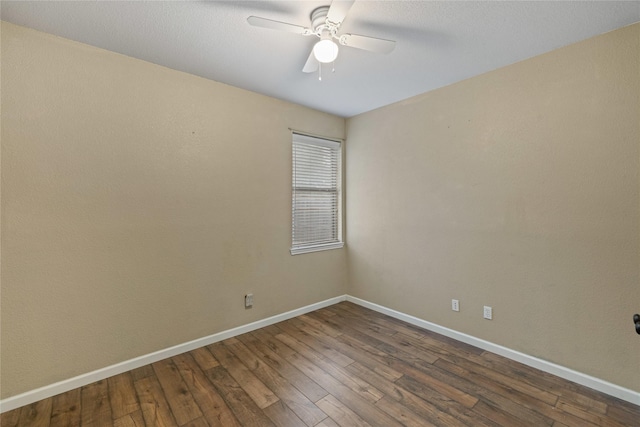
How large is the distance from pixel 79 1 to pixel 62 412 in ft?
8.33

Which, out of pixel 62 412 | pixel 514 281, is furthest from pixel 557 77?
pixel 62 412

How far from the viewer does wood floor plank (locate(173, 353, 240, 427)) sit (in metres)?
1.72

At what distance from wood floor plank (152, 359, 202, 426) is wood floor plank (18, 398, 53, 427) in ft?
2.00

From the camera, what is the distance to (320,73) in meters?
2.40

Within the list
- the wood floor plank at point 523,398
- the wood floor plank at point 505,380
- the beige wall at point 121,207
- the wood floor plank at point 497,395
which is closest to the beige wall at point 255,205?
the beige wall at point 121,207

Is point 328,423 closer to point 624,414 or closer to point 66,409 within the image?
point 66,409

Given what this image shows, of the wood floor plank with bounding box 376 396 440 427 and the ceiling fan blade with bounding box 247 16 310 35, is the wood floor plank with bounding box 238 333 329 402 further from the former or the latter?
the ceiling fan blade with bounding box 247 16 310 35

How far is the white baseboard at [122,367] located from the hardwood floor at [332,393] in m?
0.05

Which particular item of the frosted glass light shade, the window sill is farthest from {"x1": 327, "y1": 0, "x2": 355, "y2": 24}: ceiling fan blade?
the window sill

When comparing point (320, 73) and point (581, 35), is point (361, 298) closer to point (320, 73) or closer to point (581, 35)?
point (320, 73)

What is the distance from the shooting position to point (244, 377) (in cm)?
212

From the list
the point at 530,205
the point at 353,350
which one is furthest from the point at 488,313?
the point at 353,350

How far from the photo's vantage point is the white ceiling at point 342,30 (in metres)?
1.65

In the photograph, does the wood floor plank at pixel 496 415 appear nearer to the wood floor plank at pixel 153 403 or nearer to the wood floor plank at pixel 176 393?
the wood floor plank at pixel 176 393
